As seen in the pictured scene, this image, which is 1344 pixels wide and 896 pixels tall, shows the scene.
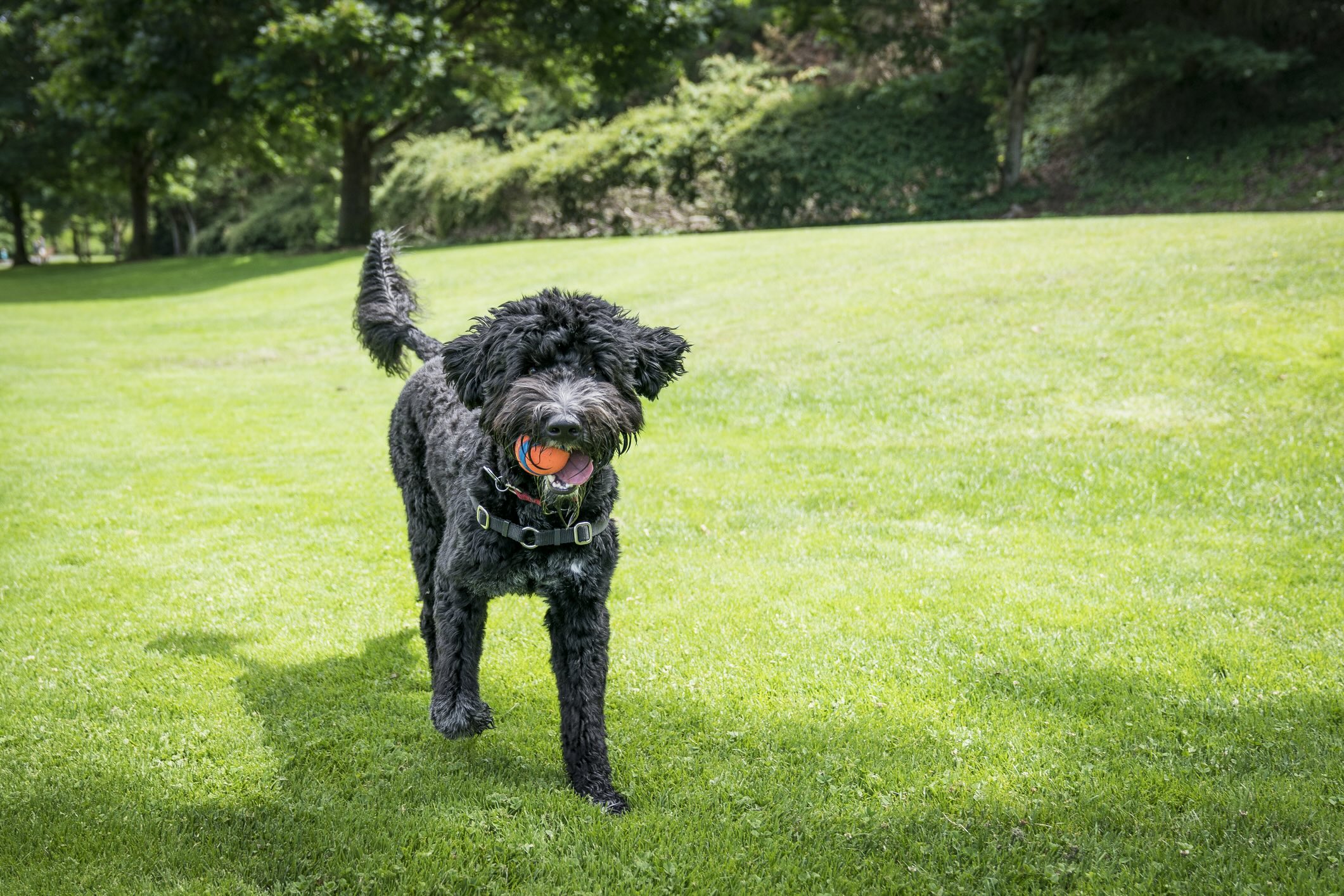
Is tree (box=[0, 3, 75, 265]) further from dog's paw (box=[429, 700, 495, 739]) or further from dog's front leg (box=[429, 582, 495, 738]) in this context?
dog's paw (box=[429, 700, 495, 739])

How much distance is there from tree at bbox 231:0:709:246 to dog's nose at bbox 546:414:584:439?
22.7 metres

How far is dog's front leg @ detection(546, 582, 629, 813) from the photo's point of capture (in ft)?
12.3

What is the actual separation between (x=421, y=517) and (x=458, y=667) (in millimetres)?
1201

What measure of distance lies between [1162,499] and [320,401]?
9.80 m

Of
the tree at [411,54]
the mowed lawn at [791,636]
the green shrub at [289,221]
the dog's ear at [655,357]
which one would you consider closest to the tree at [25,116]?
the green shrub at [289,221]

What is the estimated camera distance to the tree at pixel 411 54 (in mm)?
23156

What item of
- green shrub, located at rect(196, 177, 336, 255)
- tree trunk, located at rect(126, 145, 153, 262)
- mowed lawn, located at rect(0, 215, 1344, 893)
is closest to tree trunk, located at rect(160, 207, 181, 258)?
green shrub, located at rect(196, 177, 336, 255)

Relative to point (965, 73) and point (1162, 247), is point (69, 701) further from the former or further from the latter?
point (965, 73)

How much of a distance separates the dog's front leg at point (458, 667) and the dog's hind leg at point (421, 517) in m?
0.79

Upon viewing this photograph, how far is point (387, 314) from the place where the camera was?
5.27 metres

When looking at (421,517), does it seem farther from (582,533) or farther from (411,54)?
(411,54)

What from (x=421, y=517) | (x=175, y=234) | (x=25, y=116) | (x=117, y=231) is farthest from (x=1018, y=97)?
(x=117, y=231)

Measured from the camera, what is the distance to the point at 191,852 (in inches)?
132

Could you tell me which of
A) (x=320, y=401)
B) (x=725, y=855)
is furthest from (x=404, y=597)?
(x=320, y=401)
